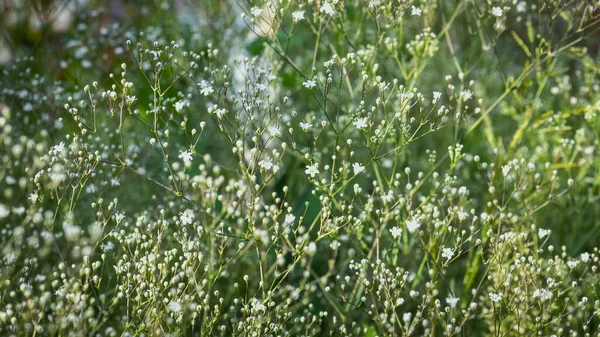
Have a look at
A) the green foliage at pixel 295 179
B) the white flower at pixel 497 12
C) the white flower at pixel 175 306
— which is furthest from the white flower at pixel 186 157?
the white flower at pixel 497 12

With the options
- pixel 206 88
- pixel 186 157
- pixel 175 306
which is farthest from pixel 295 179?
pixel 175 306

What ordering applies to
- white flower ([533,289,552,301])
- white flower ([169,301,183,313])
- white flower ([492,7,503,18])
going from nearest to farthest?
white flower ([169,301,183,313]) < white flower ([533,289,552,301]) < white flower ([492,7,503,18])

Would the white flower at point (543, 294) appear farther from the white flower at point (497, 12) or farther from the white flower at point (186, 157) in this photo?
the white flower at point (186, 157)

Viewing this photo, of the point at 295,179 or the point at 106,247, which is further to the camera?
the point at 295,179

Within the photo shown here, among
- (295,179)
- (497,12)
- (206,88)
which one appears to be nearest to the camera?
(206,88)

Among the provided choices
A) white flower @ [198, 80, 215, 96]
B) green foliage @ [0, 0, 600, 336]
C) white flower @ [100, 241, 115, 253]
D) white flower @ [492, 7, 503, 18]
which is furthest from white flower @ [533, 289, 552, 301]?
white flower @ [100, 241, 115, 253]

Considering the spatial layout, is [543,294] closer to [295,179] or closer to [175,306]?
[175,306]

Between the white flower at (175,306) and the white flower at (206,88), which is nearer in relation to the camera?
the white flower at (175,306)

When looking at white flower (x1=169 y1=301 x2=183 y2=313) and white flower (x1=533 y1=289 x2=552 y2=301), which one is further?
white flower (x1=533 y1=289 x2=552 y2=301)

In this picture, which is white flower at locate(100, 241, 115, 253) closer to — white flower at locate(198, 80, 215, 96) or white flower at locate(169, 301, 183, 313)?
white flower at locate(169, 301, 183, 313)

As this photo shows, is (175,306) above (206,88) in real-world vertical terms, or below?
below

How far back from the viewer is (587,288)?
4.12 meters

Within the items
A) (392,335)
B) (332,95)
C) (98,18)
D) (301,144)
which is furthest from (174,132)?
(392,335)

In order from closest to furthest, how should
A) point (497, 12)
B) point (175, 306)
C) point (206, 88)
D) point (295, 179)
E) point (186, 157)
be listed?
point (175, 306) → point (186, 157) → point (206, 88) → point (497, 12) → point (295, 179)
